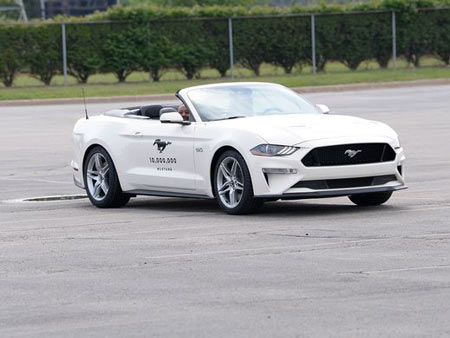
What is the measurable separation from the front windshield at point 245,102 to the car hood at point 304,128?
0.41m

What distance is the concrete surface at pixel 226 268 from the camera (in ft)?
26.0

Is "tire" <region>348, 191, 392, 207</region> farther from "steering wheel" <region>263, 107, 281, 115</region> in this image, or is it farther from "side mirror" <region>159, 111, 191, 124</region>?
"side mirror" <region>159, 111, 191, 124</region>

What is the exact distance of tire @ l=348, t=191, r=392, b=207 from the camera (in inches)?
552

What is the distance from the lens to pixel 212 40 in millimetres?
46438

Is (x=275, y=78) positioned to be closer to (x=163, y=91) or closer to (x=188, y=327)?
(x=163, y=91)

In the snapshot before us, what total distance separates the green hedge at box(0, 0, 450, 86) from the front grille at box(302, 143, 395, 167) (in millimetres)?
32298

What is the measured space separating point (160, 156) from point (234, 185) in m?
1.36

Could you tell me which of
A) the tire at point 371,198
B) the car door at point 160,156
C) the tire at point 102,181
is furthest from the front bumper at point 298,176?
the tire at point 102,181

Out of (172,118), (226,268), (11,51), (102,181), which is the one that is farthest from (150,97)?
(226,268)

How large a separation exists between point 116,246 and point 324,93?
27.6m

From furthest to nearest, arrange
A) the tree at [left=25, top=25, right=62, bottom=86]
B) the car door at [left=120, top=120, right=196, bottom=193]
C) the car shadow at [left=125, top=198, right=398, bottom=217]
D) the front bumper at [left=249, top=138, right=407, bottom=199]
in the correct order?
the tree at [left=25, top=25, right=62, bottom=86], the car door at [left=120, top=120, right=196, bottom=193], the car shadow at [left=125, top=198, right=398, bottom=217], the front bumper at [left=249, top=138, right=407, bottom=199]

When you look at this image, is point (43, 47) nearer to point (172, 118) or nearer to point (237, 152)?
point (172, 118)

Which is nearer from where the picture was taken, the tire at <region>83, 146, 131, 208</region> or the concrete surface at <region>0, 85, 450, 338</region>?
the concrete surface at <region>0, 85, 450, 338</region>

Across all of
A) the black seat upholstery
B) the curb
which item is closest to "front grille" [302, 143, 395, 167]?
the black seat upholstery
